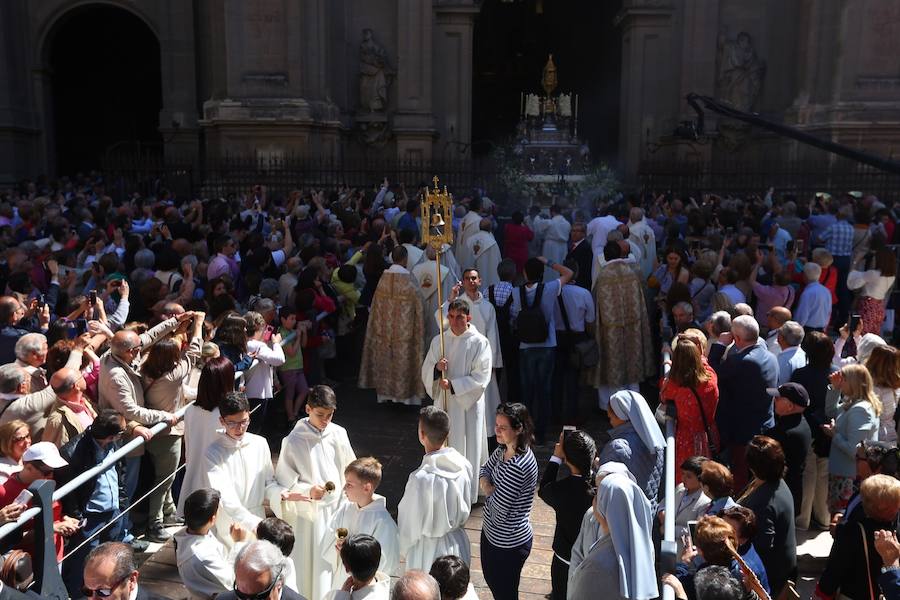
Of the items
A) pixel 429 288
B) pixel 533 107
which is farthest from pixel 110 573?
pixel 533 107

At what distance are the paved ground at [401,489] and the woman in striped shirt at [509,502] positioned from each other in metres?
0.82

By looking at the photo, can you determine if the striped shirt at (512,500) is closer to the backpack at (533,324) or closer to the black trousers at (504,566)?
the black trousers at (504,566)

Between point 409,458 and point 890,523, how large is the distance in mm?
4500

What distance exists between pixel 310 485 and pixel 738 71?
19105 mm

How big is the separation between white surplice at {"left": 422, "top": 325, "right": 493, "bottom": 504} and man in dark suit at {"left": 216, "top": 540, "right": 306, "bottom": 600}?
330cm

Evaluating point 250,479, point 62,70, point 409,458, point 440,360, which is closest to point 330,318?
point 409,458

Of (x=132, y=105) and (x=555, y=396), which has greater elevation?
(x=132, y=105)

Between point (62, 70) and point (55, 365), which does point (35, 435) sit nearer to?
point (55, 365)

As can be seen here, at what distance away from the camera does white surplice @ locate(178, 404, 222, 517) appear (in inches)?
218

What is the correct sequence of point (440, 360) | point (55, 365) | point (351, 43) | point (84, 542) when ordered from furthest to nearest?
1. point (351, 43)
2. point (440, 360)
3. point (55, 365)
4. point (84, 542)

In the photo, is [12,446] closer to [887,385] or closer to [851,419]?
[851,419]

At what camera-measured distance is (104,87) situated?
2680 centimetres

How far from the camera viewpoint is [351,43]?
851 inches

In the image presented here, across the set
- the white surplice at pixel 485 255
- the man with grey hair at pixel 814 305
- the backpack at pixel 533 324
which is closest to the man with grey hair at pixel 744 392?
→ the backpack at pixel 533 324
